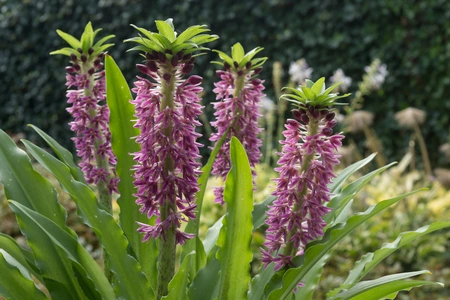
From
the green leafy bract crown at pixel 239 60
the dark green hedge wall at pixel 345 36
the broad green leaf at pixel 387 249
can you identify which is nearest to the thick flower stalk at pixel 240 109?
the green leafy bract crown at pixel 239 60

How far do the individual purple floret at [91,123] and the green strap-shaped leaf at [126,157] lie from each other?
7 cm

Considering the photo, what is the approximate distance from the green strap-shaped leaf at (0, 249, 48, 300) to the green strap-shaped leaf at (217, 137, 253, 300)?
1.43 ft

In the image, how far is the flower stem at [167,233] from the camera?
1320mm

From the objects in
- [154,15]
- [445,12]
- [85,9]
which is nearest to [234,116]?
[445,12]

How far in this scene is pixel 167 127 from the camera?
1305 millimetres

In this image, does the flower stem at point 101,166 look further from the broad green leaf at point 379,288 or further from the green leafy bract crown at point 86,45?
the broad green leaf at point 379,288

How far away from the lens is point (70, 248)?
53.0 inches

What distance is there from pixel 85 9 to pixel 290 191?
6750mm

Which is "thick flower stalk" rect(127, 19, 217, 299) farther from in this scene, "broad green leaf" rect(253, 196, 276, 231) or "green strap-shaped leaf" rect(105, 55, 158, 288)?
"broad green leaf" rect(253, 196, 276, 231)

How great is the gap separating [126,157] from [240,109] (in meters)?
0.32

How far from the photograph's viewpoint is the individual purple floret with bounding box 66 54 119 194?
1.63 meters

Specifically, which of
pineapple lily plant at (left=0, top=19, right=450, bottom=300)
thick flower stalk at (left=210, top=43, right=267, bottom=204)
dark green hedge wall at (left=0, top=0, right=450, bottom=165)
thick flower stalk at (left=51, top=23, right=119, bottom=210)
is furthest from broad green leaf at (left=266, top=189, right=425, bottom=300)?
dark green hedge wall at (left=0, top=0, right=450, bottom=165)

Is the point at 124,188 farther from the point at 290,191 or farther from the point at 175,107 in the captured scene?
the point at 290,191

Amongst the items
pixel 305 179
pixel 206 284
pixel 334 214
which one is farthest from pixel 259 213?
pixel 305 179
